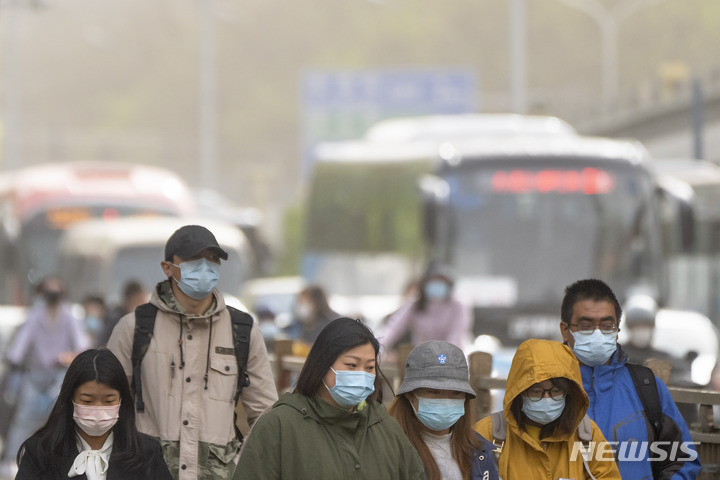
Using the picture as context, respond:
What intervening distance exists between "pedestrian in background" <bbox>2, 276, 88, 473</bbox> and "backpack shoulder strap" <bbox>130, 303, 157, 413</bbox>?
6.93 meters

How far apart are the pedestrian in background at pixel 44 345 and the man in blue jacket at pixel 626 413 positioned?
7.77 metres

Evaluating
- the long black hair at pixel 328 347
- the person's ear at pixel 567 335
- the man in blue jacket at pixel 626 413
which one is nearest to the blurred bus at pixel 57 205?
the person's ear at pixel 567 335

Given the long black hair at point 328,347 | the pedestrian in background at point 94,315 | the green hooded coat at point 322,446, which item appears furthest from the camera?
the pedestrian in background at point 94,315

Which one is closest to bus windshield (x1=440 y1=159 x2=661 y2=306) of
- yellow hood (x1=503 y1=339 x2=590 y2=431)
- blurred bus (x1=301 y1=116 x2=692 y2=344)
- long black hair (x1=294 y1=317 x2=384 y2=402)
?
blurred bus (x1=301 y1=116 x2=692 y2=344)

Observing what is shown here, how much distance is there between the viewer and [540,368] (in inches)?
195

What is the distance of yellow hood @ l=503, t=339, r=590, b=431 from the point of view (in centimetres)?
496

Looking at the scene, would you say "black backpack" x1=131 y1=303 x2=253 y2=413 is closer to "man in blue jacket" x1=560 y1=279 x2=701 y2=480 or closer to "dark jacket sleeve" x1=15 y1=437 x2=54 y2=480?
"dark jacket sleeve" x1=15 y1=437 x2=54 y2=480

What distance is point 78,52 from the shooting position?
155125 mm

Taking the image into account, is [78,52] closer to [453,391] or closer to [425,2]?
[425,2]

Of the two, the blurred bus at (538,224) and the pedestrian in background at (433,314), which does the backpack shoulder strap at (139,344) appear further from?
the blurred bus at (538,224)

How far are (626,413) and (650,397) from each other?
0.35 feet

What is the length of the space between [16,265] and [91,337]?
9994 mm

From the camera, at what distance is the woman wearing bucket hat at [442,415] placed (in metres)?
4.92

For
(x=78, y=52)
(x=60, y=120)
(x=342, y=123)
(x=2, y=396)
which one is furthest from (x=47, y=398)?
(x=78, y=52)
